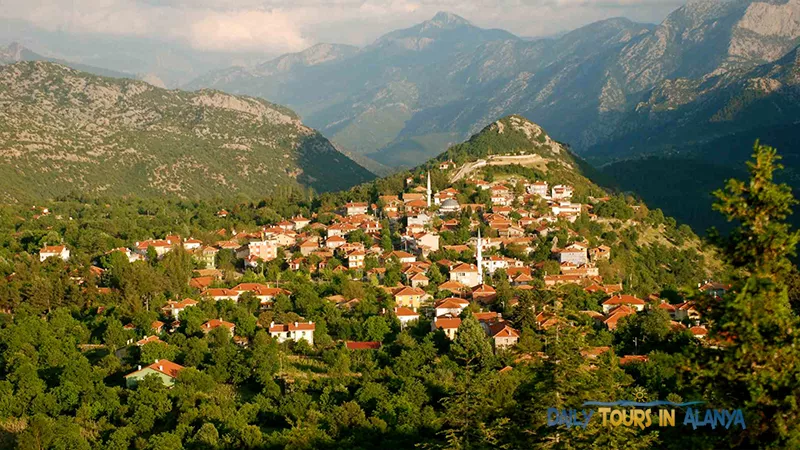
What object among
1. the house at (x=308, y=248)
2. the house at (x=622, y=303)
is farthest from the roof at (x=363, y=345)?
the house at (x=308, y=248)

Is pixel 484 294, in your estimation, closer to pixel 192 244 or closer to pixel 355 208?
pixel 192 244

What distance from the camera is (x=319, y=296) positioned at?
156 feet

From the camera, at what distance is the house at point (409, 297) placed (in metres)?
47.1

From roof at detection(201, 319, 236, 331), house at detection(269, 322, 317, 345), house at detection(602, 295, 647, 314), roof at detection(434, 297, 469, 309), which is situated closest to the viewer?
roof at detection(201, 319, 236, 331)

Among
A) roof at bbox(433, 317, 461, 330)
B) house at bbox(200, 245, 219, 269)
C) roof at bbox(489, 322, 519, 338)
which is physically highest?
house at bbox(200, 245, 219, 269)

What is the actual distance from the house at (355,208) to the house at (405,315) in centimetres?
2571

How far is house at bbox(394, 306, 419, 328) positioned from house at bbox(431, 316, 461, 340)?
57.6 inches

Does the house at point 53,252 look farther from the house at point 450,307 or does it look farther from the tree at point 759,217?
the tree at point 759,217

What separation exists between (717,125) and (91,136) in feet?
466

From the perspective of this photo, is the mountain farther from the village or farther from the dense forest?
the dense forest

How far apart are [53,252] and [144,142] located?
8384 centimetres

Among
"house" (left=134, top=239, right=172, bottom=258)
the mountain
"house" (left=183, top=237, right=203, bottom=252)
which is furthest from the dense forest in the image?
the mountain

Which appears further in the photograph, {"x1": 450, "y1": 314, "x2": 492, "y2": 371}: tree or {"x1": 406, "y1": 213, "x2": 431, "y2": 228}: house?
{"x1": 406, "y1": 213, "x2": 431, "y2": 228}: house

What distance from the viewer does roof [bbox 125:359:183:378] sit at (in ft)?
115
